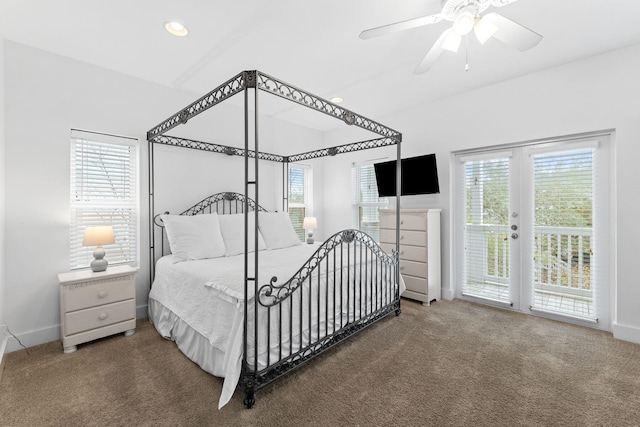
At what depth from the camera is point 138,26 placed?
217cm

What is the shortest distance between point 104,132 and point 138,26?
1.16 m

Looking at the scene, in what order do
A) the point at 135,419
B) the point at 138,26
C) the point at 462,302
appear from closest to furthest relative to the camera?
the point at 135,419, the point at 138,26, the point at 462,302

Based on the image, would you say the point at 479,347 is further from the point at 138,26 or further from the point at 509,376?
the point at 138,26

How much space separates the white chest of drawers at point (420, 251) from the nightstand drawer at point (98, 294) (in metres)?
3.03

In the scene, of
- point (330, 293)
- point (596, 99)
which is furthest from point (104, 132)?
point (596, 99)

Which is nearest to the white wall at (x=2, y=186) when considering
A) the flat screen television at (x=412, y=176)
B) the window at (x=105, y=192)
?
the window at (x=105, y=192)

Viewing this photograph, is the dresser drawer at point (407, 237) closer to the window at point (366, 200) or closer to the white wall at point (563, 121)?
the white wall at point (563, 121)

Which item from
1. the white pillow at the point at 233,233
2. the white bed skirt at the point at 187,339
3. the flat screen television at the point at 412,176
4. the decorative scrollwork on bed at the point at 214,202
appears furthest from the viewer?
the flat screen television at the point at 412,176

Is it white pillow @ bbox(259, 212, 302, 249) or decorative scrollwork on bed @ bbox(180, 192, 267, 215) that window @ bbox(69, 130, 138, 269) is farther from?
white pillow @ bbox(259, 212, 302, 249)

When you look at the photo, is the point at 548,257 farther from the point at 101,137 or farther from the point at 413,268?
the point at 101,137

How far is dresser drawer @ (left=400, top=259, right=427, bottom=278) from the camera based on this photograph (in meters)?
3.50

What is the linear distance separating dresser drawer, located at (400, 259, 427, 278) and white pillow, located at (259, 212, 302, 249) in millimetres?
1438

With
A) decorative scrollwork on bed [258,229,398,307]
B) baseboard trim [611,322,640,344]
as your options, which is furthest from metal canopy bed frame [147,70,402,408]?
baseboard trim [611,322,640,344]

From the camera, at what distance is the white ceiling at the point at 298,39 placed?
1977 mm
